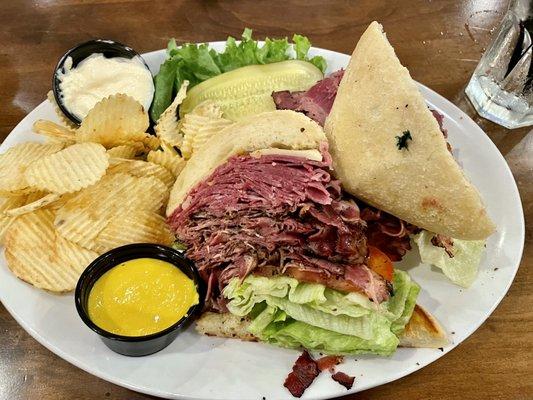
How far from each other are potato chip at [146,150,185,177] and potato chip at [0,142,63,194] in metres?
0.36

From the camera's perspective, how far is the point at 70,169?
197cm

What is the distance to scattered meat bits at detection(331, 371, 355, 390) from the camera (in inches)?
69.2

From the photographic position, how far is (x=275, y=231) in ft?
5.89

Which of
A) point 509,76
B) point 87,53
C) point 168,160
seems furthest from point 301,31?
point 168,160

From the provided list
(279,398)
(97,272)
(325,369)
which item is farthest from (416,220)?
(97,272)

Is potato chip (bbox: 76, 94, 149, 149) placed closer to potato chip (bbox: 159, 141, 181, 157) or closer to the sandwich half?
potato chip (bbox: 159, 141, 181, 157)

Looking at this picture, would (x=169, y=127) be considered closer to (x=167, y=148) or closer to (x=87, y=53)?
(x=167, y=148)

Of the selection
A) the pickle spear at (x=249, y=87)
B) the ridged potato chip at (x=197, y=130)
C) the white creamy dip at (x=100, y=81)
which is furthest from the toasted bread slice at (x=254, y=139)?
the white creamy dip at (x=100, y=81)

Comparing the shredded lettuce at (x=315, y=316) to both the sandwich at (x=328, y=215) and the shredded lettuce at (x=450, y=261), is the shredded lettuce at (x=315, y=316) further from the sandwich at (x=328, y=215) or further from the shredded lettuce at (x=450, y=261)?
the shredded lettuce at (x=450, y=261)

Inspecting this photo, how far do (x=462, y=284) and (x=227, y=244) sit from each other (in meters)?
0.85

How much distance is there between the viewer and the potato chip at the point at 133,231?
1.97m

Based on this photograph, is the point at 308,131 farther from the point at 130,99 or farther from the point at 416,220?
the point at 130,99

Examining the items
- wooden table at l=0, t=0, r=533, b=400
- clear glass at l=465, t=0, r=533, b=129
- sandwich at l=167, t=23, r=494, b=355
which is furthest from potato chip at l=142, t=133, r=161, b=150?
clear glass at l=465, t=0, r=533, b=129

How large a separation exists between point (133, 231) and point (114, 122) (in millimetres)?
432
